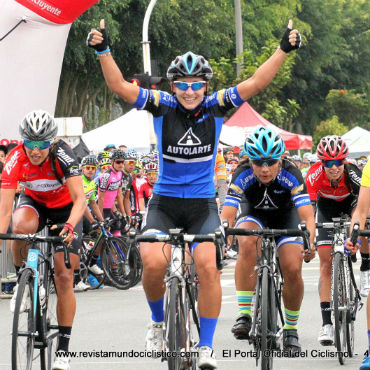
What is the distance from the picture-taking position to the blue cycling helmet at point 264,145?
8977 mm

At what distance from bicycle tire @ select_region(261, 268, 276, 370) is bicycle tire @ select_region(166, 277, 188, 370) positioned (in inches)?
31.7

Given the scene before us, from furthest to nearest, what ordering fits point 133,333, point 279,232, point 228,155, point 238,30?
point 238,30 → point 228,155 → point 133,333 → point 279,232

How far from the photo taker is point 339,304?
32.3 ft

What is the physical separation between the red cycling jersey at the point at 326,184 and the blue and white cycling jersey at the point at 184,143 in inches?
112

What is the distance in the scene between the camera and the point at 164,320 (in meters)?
7.57

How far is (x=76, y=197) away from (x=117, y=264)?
27.0 ft

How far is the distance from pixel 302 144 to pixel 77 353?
26.9 metres

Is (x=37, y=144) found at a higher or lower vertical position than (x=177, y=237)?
higher

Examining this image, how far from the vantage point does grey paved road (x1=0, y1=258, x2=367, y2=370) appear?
970cm

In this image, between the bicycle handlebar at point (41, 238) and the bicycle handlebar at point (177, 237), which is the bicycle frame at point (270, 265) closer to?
the bicycle handlebar at point (177, 237)

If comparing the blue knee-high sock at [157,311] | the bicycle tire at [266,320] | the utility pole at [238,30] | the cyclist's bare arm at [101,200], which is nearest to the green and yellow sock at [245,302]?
the bicycle tire at [266,320]

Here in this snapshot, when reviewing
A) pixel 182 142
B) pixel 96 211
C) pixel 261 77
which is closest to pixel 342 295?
pixel 261 77

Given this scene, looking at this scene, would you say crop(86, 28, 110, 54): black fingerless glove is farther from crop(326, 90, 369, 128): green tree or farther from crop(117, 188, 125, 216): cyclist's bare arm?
crop(326, 90, 369, 128): green tree

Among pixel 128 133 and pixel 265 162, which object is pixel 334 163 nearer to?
pixel 265 162
